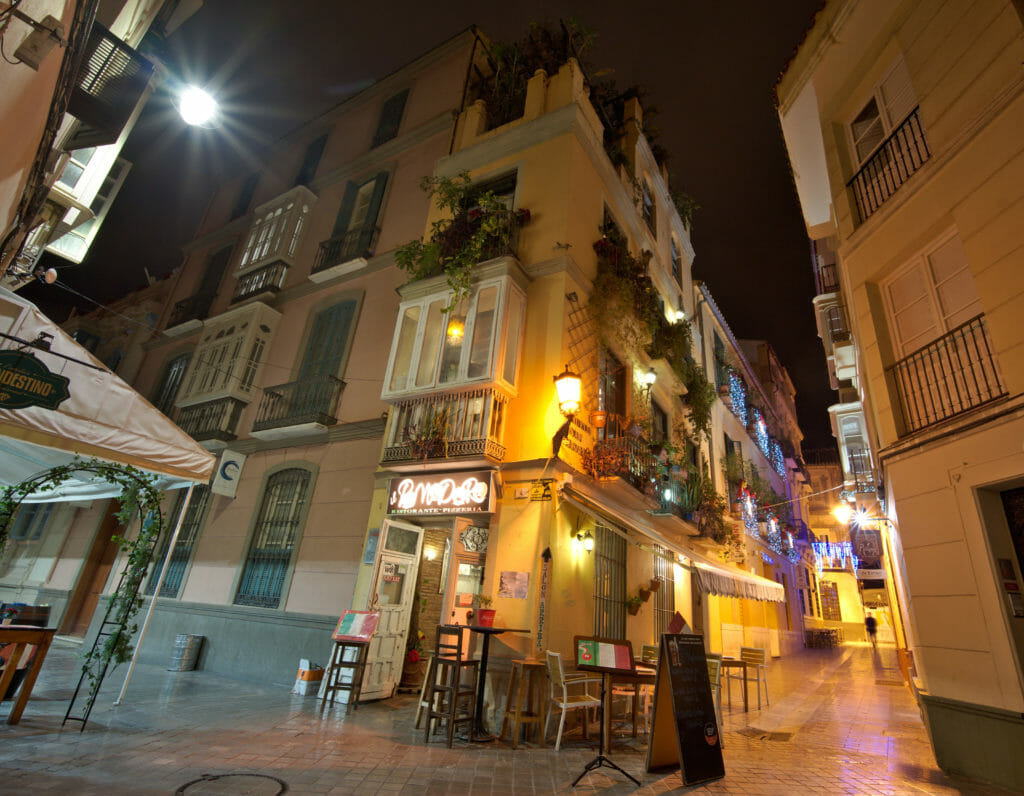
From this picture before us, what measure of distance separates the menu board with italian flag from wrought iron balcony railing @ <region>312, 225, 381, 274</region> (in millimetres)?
10366

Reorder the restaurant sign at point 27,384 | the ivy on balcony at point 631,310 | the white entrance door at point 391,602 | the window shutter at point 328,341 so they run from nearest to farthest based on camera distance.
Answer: the restaurant sign at point 27,384
the white entrance door at point 391,602
the ivy on balcony at point 631,310
the window shutter at point 328,341

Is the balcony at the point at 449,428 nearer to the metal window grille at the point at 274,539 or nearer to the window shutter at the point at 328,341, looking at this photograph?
the metal window grille at the point at 274,539

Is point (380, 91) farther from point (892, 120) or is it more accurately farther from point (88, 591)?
point (88, 591)

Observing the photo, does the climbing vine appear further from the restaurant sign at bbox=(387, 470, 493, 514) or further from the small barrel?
the small barrel

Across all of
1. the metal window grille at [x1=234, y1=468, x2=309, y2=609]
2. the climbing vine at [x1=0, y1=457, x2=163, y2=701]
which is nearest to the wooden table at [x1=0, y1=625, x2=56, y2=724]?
the climbing vine at [x1=0, y1=457, x2=163, y2=701]

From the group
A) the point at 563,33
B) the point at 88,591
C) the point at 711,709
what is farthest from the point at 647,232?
the point at 88,591

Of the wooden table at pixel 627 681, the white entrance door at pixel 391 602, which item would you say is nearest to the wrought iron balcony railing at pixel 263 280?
the white entrance door at pixel 391 602

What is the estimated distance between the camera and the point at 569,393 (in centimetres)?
770

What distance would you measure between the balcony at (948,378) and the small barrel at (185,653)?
13.7 metres

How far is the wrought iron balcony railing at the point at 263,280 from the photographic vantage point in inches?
567

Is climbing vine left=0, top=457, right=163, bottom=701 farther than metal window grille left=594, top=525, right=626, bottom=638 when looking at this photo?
No

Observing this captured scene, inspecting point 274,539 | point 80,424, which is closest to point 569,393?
point 80,424

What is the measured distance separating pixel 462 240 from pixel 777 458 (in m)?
Result: 22.4

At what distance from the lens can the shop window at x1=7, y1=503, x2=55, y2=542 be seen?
15.8 meters
